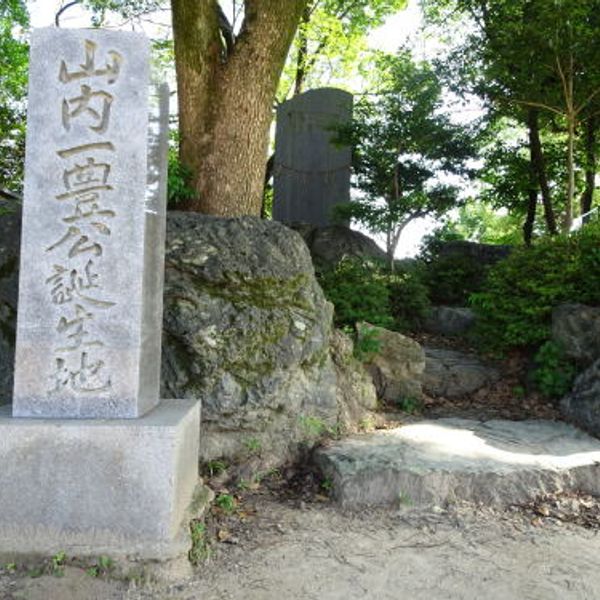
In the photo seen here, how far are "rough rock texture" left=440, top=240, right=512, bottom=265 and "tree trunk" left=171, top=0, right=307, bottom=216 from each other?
4.68m

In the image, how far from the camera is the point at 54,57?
9.78ft

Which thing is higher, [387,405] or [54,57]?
[54,57]

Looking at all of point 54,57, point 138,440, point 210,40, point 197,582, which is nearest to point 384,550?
point 197,582

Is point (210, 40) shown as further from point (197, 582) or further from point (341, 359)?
point (197, 582)

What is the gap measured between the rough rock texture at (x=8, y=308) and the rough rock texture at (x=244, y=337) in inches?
46.7

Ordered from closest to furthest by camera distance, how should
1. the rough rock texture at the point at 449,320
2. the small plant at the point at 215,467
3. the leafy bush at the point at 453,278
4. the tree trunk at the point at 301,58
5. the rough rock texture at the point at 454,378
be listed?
the small plant at the point at 215,467 < the rough rock texture at the point at 454,378 < the rough rock texture at the point at 449,320 < the leafy bush at the point at 453,278 < the tree trunk at the point at 301,58

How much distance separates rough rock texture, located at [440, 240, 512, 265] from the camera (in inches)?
373

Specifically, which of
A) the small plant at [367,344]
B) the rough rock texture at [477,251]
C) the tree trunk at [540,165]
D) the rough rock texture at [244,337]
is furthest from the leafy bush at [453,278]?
the rough rock texture at [244,337]

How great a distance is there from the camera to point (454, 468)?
3.79m

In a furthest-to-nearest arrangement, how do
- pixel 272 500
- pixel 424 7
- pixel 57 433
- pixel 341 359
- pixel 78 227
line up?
pixel 424 7 < pixel 341 359 < pixel 272 500 < pixel 78 227 < pixel 57 433

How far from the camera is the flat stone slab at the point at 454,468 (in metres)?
3.69

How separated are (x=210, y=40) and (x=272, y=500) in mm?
4791

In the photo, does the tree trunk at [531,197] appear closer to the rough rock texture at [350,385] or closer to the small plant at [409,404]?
the small plant at [409,404]

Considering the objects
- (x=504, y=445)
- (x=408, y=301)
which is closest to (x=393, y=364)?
(x=504, y=445)
